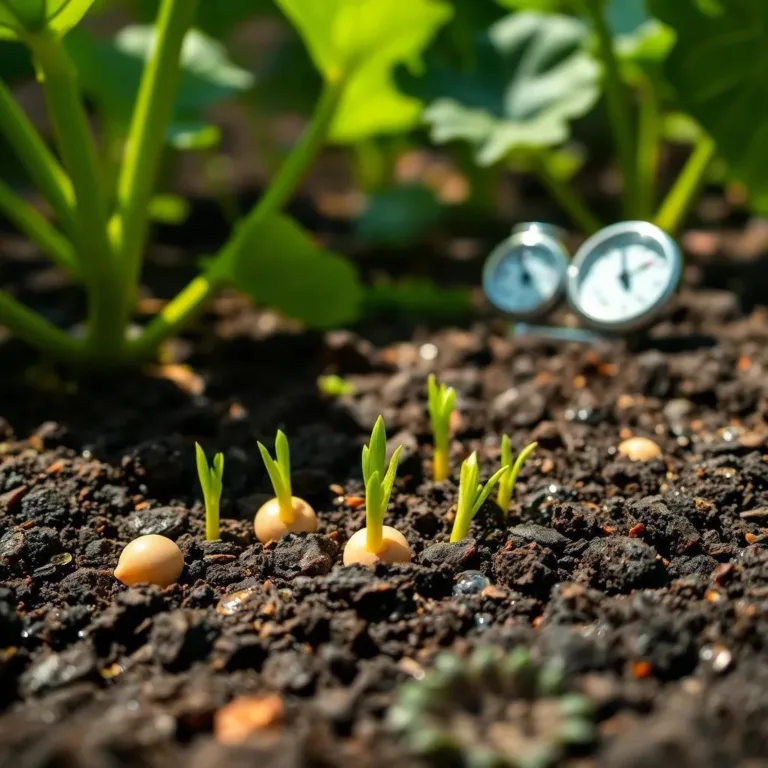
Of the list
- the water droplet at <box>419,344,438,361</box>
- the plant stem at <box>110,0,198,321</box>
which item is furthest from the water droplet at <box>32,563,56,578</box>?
the water droplet at <box>419,344,438,361</box>

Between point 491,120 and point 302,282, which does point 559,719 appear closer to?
point 302,282

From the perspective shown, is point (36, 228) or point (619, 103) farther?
point (619, 103)

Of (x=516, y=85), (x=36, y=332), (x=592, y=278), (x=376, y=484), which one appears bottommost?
(x=376, y=484)

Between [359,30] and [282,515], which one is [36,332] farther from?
[359,30]

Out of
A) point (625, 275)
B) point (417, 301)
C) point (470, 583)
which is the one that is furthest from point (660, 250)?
point (470, 583)

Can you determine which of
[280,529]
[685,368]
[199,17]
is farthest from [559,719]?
[199,17]

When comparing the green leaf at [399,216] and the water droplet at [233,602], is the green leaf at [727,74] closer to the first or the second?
the green leaf at [399,216]

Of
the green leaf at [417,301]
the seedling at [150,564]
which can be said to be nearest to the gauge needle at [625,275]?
the green leaf at [417,301]

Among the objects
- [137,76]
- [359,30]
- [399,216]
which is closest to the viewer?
[359,30]
